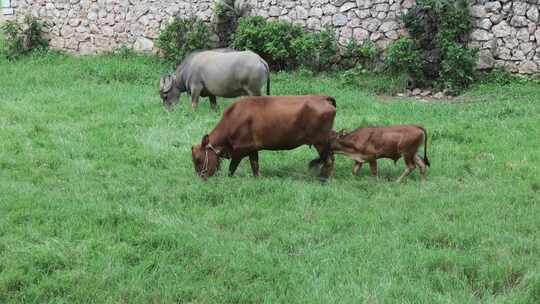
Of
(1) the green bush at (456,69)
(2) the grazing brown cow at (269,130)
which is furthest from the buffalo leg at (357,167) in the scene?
(1) the green bush at (456,69)

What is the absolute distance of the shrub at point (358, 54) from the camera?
15430 mm

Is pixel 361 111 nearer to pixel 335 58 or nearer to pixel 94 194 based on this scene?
pixel 335 58

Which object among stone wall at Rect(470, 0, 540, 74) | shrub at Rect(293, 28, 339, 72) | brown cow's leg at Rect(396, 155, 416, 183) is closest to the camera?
brown cow's leg at Rect(396, 155, 416, 183)

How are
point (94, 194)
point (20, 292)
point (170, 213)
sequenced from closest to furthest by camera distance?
1. point (20, 292)
2. point (170, 213)
3. point (94, 194)

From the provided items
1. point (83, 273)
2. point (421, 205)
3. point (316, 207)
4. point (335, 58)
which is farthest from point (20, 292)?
point (335, 58)

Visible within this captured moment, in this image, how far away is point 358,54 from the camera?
51.8 feet

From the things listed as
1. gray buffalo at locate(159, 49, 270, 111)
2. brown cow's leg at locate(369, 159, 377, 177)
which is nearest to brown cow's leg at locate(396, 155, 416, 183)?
brown cow's leg at locate(369, 159, 377, 177)

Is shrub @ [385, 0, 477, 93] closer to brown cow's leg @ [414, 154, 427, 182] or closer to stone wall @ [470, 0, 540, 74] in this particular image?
stone wall @ [470, 0, 540, 74]

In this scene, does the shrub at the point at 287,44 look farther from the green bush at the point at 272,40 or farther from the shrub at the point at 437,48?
the shrub at the point at 437,48

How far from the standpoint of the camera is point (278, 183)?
319 inches

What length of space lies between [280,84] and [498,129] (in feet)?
16.8

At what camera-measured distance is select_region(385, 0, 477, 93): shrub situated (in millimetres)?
14156

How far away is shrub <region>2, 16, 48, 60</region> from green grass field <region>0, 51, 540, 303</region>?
8.10 m

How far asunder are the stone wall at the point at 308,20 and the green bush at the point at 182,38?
517 millimetres
